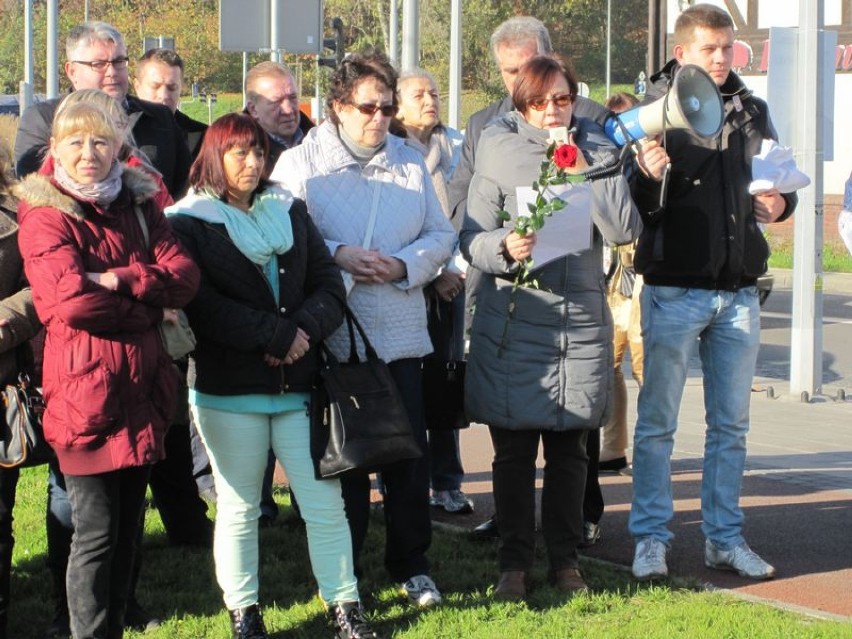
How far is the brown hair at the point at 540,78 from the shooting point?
570cm

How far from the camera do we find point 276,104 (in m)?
7.16

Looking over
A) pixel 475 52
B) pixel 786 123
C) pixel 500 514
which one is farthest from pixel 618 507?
pixel 475 52

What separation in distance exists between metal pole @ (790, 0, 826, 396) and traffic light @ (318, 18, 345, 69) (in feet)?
32.8

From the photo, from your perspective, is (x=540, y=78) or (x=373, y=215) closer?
(x=540, y=78)

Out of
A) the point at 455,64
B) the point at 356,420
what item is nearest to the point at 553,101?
the point at 356,420

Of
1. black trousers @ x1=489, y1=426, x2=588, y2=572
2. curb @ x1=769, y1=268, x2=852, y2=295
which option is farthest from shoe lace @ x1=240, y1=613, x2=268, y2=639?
curb @ x1=769, y1=268, x2=852, y2=295

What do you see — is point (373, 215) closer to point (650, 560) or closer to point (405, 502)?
point (405, 502)

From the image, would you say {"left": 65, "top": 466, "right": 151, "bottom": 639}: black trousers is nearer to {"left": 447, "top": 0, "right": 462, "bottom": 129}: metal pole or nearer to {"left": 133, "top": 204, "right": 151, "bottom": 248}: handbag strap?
{"left": 133, "top": 204, "right": 151, "bottom": 248}: handbag strap

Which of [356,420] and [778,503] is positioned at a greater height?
[356,420]

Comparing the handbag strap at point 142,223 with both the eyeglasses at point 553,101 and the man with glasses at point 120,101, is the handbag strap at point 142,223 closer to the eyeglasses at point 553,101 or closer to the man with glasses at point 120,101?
the man with glasses at point 120,101

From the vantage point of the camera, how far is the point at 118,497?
498 cm

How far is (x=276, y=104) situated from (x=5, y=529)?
2784mm

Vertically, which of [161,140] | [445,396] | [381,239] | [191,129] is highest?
[191,129]

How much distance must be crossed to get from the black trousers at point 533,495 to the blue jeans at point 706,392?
1.55ft
